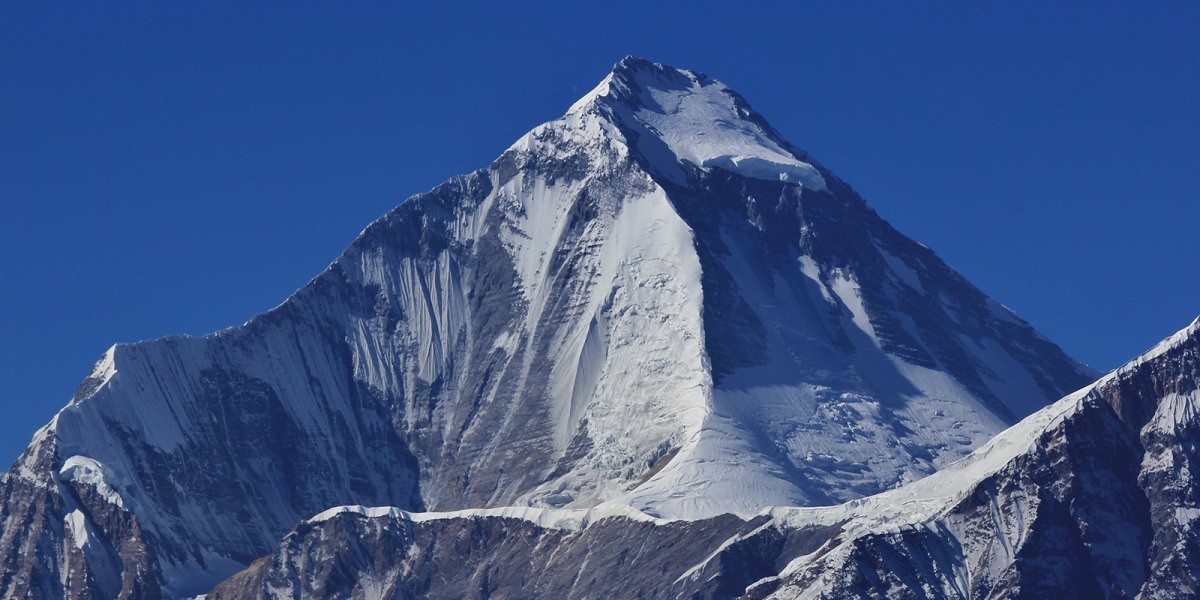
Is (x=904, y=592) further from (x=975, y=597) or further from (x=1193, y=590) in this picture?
(x=1193, y=590)

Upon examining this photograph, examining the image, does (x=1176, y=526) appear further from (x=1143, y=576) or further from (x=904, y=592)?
(x=904, y=592)

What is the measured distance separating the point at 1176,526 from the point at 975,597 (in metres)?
12.6

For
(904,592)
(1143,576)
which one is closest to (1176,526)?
(1143,576)

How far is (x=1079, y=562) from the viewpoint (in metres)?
200

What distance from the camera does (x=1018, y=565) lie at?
19912 centimetres

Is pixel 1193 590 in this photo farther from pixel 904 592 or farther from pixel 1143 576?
pixel 904 592

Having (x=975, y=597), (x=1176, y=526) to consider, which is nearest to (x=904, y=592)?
(x=975, y=597)

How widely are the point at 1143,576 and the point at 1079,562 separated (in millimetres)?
3936

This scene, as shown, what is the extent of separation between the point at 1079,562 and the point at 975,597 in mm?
6697

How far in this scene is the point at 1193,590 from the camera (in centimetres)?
19500

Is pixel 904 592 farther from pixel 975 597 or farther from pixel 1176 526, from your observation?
pixel 1176 526

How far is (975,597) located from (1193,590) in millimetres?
12536

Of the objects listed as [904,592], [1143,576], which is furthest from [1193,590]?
[904,592]

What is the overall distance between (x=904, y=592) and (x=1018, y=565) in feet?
22.3
